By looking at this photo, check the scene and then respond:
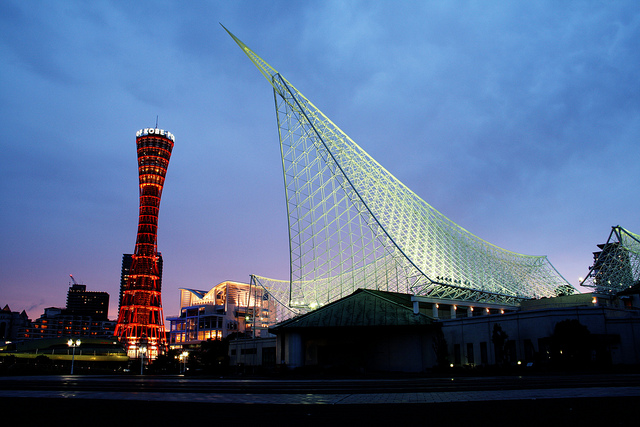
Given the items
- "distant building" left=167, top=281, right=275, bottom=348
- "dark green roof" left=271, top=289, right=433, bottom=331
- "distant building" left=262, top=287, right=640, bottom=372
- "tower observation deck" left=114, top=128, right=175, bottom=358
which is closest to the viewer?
A: "distant building" left=262, top=287, right=640, bottom=372

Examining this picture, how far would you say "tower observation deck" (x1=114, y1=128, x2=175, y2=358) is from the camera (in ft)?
410

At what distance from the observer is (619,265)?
92250 mm

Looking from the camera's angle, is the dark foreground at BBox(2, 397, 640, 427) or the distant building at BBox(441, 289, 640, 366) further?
the distant building at BBox(441, 289, 640, 366)

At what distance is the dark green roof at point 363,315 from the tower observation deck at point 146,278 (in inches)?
3279

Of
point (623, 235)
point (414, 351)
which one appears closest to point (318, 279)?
point (414, 351)

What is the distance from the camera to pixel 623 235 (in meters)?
93.7

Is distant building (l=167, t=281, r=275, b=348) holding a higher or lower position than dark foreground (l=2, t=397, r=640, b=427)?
higher

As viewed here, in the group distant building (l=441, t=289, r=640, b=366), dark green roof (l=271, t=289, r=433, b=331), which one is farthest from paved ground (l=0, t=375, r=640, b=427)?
dark green roof (l=271, t=289, r=433, b=331)

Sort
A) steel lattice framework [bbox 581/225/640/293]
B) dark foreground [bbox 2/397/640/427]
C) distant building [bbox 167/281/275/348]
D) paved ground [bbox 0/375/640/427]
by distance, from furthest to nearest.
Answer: distant building [bbox 167/281/275/348] → steel lattice framework [bbox 581/225/640/293] → paved ground [bbox 0/375/640/427] → dark foreground [bbox 2/397/640/427]

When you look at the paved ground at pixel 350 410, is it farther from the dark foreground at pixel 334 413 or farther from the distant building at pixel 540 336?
the distant building at pixel 540 336

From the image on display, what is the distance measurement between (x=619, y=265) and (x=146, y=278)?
113 meters

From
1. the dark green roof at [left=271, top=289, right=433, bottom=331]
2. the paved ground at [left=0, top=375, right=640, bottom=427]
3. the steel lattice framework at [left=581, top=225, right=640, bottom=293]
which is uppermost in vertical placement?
the steel lattice framework at [left=581, top=225, right=640, bottom=293]

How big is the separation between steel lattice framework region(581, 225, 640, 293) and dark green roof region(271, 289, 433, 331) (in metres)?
55.7

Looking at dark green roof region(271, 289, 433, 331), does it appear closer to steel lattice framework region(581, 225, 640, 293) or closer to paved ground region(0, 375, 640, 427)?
paved ground region(0, 375, 640, 427)
